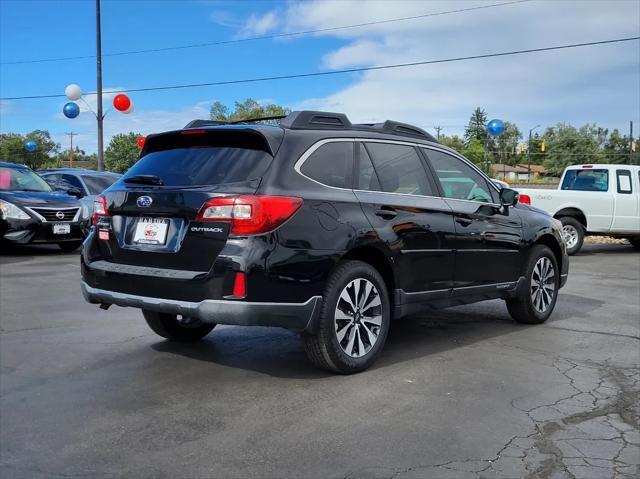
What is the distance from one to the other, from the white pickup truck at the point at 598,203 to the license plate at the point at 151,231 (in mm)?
11224

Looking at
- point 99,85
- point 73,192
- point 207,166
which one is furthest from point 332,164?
point 99,85

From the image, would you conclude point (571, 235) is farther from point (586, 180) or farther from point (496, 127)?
point (496, 127)

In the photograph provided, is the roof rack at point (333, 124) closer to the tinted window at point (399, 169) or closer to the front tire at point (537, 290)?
the tinted window at point (399, 169)

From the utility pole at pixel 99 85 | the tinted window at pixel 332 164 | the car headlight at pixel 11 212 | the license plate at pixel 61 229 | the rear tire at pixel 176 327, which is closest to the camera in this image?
the tinted window at pixel 332 164

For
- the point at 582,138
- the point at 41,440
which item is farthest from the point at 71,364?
the point at 582,138

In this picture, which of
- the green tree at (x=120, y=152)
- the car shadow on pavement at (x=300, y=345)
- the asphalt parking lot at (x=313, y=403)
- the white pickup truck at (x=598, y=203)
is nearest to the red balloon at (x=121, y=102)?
the white pickup truck at (x=598, y=203)

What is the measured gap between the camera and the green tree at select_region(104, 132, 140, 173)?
82750mm

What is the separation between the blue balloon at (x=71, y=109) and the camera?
2638cm

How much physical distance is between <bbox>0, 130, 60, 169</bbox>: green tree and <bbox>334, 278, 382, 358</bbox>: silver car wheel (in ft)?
288

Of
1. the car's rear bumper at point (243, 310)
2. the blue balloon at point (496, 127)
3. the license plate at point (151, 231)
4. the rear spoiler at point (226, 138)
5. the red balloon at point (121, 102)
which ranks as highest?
the red balloon at point (121, 102)

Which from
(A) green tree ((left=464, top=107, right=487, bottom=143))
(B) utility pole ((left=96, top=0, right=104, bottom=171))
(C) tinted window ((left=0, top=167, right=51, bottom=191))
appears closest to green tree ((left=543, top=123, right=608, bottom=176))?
(A) green tree ((left=464, top=107, right=487, bottom=143))

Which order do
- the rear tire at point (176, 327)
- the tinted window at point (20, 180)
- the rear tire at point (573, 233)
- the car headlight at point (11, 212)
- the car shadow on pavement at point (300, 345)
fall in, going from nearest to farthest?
1. the car shadow on pavement at point (300, 345)
2. the rear tire at point (176, 327)
3. the car headlight at point (11, 212)
4. the tinted window at point (20, 180)
5. the rear tire at point (573, 233)

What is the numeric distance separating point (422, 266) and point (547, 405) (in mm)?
1457

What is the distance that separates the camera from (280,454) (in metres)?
3.34
